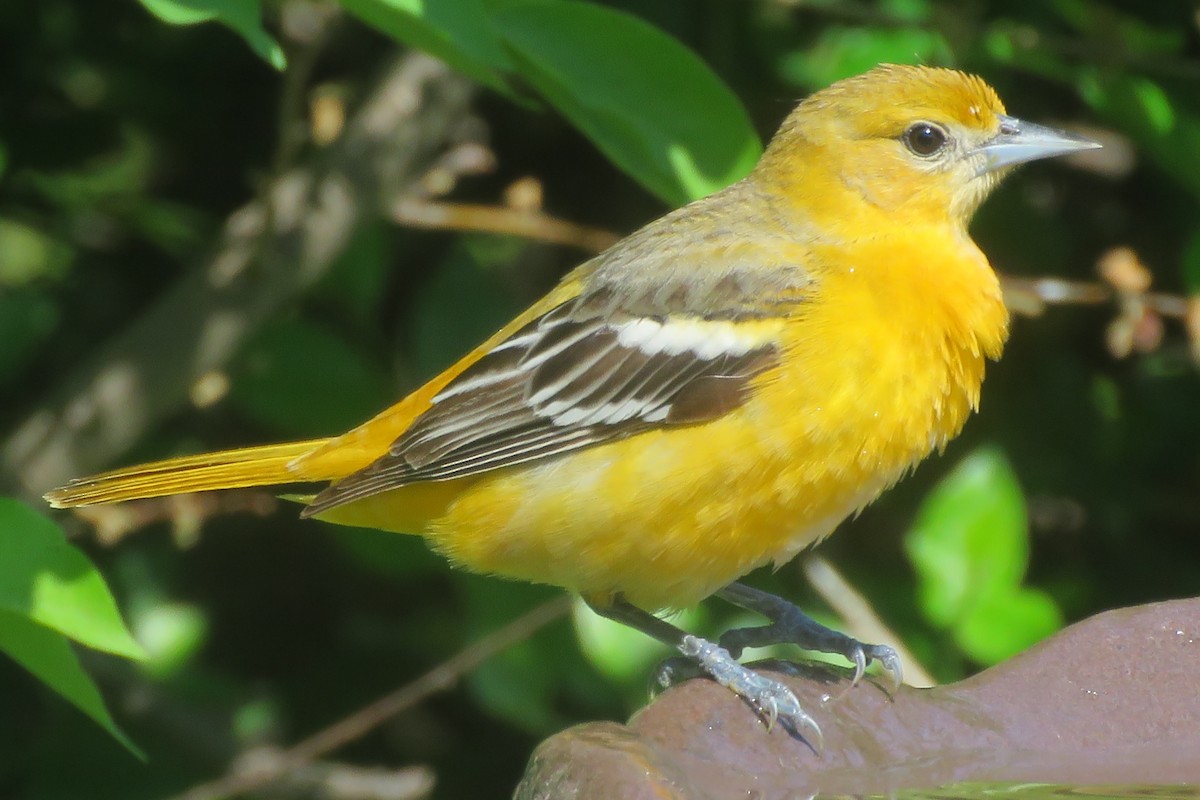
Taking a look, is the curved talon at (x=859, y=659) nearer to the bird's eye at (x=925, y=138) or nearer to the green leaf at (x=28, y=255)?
the bird's eye at (x=925, y=138)

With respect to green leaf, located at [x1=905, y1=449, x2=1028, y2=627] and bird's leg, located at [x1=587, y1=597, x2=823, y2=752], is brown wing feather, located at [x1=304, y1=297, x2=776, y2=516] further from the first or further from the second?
green leaf, located at [x1=905, y1=449, x2=1028, y2=627]

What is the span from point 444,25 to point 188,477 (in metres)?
1.37

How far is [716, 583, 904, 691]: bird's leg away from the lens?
312 centimetres

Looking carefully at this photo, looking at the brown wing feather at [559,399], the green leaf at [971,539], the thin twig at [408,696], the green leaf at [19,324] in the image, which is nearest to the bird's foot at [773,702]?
the brown wing feather at [559,399]

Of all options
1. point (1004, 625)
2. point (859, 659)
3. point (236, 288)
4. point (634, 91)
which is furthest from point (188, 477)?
point (1004, 625)

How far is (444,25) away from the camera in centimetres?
256

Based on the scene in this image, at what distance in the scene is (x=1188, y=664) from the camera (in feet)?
8.41

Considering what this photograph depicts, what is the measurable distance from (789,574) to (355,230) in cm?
146

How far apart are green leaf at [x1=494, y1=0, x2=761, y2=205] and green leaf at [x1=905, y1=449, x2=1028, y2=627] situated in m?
Answer: 1.12

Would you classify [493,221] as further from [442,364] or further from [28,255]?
[28,255]

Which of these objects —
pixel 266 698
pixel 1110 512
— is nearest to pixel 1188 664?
pixel 1110 512

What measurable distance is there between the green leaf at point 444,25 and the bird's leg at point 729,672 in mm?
1065

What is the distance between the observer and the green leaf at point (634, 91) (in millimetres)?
2953

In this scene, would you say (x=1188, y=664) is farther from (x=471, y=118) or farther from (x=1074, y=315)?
(x=471, y=118)
